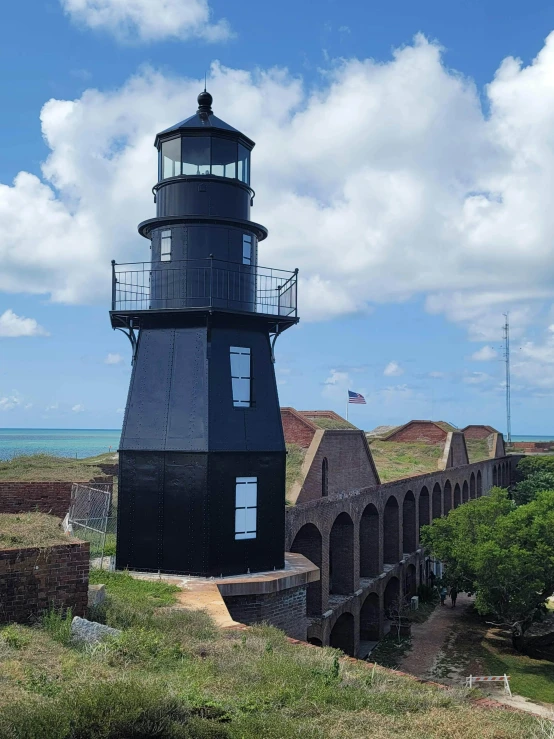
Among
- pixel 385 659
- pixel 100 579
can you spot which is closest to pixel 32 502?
pixel 100 579

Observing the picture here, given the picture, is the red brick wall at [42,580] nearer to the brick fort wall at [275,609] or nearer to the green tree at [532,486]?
the brick fort wall at [275,609]

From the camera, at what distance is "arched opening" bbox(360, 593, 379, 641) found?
28734mm

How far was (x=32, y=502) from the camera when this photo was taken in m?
19.8

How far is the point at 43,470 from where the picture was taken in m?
23.7

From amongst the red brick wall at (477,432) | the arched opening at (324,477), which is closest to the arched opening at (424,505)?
the arched opening at (324,477)

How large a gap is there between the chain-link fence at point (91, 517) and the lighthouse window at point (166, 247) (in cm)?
569

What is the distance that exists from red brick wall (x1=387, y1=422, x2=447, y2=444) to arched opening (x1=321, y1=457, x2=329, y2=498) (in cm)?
2904

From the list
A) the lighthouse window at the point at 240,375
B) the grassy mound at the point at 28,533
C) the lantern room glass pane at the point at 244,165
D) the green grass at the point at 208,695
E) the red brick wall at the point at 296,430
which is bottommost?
the green grass at the point at 208,695

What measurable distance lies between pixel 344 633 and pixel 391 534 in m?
9.30

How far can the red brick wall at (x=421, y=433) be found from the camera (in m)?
53.2

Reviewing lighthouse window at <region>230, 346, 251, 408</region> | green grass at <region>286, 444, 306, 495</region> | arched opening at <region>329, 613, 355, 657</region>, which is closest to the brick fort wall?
lighthouse window at <region>230, 346, 251, 408</region>

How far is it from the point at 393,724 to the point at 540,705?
55.6 ft

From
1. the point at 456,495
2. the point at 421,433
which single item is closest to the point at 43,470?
the point at 456,495

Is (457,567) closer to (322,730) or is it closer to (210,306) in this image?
(210,306)
